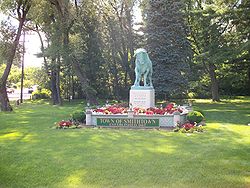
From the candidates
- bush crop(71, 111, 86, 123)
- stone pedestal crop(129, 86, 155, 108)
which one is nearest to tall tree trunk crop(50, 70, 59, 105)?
stone pedestal crop(129, 86, 155, 108)

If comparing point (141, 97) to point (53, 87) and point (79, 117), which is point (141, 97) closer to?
point (79, 117)

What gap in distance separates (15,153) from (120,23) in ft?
85.1

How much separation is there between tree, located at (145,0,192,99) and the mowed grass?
14845 mm

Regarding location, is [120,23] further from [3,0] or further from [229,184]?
[229,184]

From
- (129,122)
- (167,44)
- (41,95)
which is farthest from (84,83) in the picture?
(41,95)

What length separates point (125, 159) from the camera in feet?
27.1

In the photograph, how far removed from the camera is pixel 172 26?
2812cm

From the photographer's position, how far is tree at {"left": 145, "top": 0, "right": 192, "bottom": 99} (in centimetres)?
2730

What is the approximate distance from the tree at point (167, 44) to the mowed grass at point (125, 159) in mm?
14845

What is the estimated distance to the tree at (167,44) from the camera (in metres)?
27.3

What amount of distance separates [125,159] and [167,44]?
20.9 metres

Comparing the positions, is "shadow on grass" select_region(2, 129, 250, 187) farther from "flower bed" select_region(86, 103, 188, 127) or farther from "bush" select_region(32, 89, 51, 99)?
"bush" select_region(32, 89, 51, 99)

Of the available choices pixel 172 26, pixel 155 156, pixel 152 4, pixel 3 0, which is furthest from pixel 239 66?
pixel 155 156

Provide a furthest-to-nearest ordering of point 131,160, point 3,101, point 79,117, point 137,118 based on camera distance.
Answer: point 3,101 < point 79,117 < point 137,118 < point 131,160
